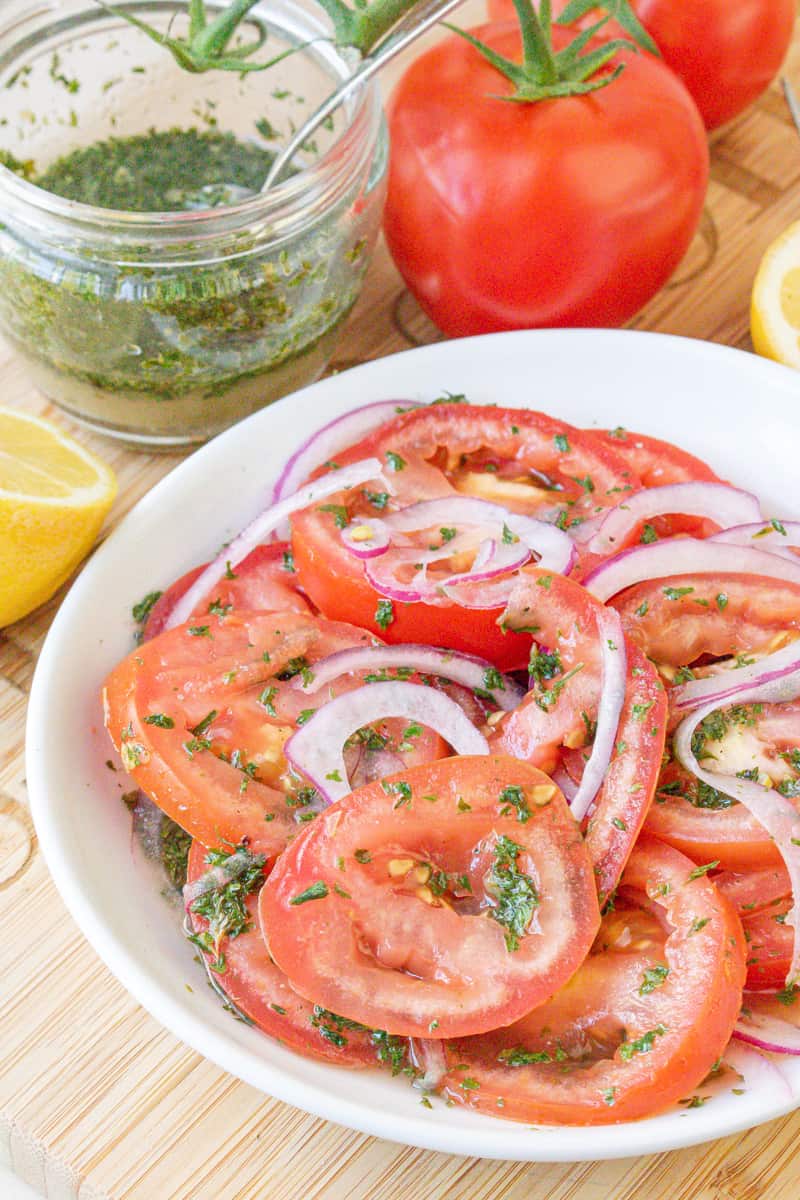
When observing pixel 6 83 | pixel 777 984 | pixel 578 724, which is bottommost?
pixel 777 984

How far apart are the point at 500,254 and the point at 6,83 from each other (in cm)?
104

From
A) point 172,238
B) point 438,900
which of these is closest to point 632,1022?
point 438,900

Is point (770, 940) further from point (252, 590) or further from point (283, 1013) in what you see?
point (252, 590)

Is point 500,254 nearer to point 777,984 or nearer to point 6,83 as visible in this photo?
point 6,83

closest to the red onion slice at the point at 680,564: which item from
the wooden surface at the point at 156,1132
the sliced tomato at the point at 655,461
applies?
the sliced tomato at the point at 655,461

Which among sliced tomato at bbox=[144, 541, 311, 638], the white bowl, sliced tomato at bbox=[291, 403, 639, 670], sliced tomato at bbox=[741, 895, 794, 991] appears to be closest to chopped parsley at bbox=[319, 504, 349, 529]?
sliced tomato at bbox=[291, 403, 639, 670]

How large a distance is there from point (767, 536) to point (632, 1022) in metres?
0.84

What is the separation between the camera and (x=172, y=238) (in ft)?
7.27

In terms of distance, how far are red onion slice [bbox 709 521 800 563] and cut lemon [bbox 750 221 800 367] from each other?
555mm

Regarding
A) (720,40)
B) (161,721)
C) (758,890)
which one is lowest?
(758,890)

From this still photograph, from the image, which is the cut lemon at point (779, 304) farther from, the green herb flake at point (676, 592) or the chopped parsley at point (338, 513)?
the chopped parsley at point (338, 513)

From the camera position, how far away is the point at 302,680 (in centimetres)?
197

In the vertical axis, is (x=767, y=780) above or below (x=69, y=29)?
below

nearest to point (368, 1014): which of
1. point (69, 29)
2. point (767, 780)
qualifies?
point (767, 780)
